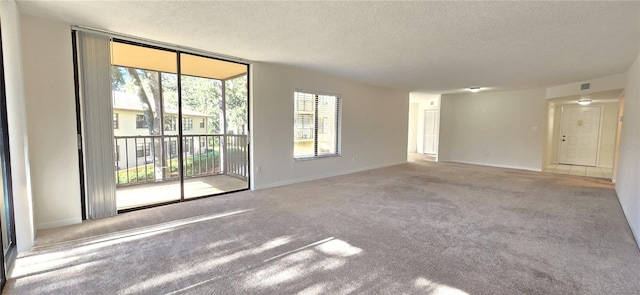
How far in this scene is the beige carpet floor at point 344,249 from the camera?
6.81 ft

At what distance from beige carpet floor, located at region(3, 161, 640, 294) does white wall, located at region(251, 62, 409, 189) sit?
3.36 ft

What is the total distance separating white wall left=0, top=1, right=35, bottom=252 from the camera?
2418mm

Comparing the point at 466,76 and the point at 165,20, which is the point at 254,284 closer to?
the point at 165,20

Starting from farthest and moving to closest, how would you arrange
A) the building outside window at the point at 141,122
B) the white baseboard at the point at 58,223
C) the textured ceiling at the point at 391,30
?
the building outside window at the point at 141,122 < the white baseboard at the point at 58,223 < the textured ceiling at the point at 391,30

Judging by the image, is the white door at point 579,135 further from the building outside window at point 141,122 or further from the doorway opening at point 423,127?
the building outside window at point 141,122

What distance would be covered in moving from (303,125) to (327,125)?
2.53ft

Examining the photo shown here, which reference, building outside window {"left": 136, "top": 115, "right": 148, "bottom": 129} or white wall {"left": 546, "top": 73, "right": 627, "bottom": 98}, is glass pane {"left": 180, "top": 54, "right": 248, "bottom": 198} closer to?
building outside window {"left": 136, "top": 115, "right": 148, "bottom": 129}

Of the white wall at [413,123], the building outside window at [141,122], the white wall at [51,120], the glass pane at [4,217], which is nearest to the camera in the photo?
the glass pane at [4,217]

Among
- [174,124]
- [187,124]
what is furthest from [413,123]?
[174,124]

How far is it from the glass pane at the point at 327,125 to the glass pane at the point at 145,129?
3011 millimetres

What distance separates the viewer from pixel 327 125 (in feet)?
21.5

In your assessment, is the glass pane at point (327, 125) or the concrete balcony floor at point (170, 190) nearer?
the concrete balcony floor at point (170, 190)

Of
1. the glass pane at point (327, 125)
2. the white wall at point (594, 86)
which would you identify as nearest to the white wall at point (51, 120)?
the glass pane at point (327, 125)

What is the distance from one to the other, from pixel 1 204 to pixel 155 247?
48.3 inches
